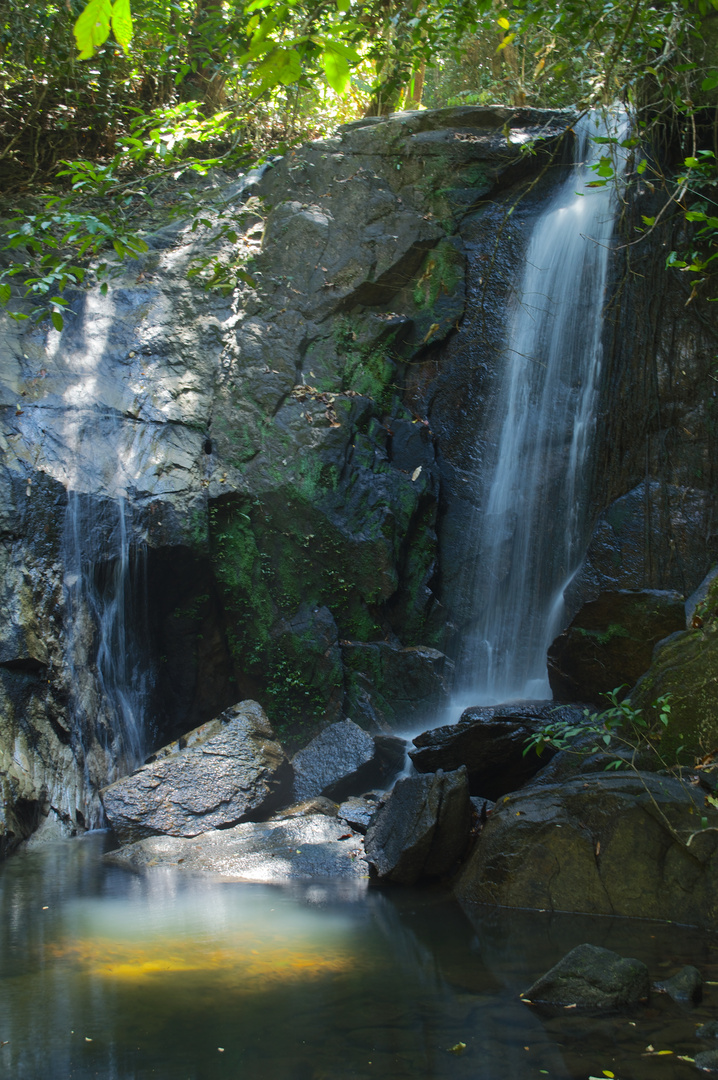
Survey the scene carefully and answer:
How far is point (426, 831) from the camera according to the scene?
16.3ft

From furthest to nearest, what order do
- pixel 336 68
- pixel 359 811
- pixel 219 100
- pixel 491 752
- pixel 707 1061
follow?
1. pixel 219 100
2. pixel 359 811
3. pixel 491 752
4. pixel 707 1061
5. pixel 336 68

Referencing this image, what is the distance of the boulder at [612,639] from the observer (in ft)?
21.8

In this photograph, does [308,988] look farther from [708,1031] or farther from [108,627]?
[108,627]

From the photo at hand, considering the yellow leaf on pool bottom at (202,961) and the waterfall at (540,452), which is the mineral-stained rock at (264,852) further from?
the waterfall at (540,452)

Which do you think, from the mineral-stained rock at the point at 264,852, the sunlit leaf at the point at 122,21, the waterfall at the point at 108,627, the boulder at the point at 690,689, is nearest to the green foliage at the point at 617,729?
the boulder at the point at 690,689

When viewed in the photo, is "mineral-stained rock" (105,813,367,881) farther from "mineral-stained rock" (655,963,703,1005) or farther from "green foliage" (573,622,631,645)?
"green foliage" (573,622,631,645)

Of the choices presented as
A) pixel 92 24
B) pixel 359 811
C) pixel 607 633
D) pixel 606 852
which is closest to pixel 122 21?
pixel 92 24

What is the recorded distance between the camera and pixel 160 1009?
3184mm

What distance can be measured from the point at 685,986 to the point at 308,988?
1.61m

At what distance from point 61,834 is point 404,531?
177 inches

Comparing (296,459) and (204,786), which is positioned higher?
(296,459)

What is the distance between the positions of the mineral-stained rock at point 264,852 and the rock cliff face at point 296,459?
4.75 ft

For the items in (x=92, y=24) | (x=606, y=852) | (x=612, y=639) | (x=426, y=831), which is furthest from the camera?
(x=612, y=639)

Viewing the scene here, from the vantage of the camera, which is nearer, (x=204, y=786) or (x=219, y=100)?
(x=204, y=786)
